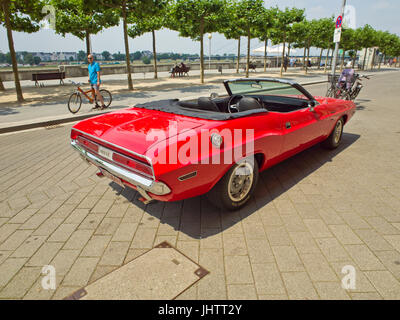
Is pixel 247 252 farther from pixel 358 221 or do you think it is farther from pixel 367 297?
pixel 358 221

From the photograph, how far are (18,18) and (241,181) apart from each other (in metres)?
16.5

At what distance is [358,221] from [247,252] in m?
1.44

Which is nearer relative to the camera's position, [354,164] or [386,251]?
[386,251]

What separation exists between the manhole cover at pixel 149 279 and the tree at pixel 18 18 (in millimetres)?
12223

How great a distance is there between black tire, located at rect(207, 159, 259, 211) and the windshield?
1.52m

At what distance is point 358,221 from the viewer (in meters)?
3.02

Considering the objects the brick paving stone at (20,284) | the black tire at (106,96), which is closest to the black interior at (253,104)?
the brick paving stone at (20,284)

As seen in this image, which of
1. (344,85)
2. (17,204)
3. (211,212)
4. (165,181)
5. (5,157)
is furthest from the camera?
(344,85)

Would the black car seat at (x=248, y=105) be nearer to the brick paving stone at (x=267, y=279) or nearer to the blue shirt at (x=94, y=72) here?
the brick paving stone at (x=267, y=279)

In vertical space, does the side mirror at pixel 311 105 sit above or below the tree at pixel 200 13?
below

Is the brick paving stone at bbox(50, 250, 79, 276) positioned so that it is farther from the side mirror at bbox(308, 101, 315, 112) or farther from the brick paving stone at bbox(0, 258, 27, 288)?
A: the side mirror at bbox(308, 101, 315, 112)

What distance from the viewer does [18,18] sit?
13852 mm

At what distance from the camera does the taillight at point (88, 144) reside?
2.99 m
